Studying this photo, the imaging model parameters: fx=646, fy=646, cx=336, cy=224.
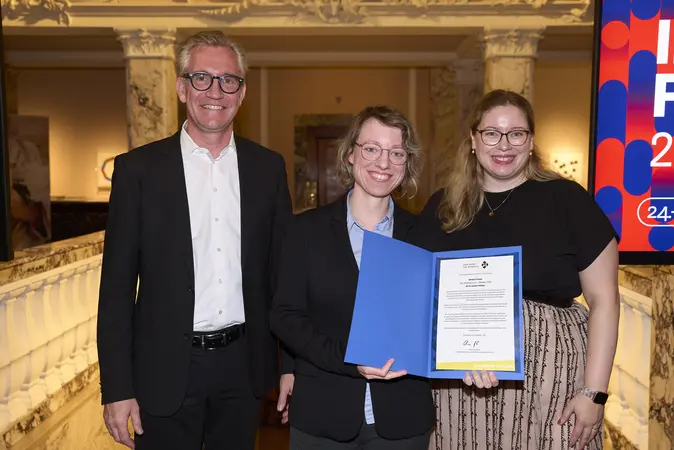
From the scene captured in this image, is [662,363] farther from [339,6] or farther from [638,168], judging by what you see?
[339,6]

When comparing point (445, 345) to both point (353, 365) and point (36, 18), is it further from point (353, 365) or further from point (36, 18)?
point (36, 18)

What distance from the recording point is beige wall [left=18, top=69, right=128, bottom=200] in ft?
45.0

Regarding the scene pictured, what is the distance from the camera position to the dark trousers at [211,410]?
2229mm

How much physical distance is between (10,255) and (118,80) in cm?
1213

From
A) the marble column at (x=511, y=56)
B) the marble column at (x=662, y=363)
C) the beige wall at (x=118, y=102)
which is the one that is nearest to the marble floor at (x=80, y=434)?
the marble column at (x=662, y=363)

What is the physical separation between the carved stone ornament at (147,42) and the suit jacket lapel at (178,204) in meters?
6.80

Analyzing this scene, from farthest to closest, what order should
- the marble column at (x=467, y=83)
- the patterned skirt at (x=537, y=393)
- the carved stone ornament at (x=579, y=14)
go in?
the marble column at (x=467, y=83) < the carved stone ornament at (x=579, y=14) < the patterned skirt at (x=537, y=393)

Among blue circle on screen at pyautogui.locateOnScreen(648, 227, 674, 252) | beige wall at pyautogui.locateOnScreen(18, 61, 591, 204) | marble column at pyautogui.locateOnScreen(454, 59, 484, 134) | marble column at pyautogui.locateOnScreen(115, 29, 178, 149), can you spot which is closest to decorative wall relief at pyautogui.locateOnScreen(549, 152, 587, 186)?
beige wall at pyautogui.locateOnScreen(18, 61, 591, 204)

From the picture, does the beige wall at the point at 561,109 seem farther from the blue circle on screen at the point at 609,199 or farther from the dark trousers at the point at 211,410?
the dark trousers at the point at 211,410

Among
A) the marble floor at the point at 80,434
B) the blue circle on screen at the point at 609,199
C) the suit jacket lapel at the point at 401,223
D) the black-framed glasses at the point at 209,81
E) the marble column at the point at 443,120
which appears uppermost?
the marble column at the point at 443,120

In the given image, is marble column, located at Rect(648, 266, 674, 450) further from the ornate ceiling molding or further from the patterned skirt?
the ornate ceiling molding

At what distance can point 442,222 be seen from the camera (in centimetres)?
224

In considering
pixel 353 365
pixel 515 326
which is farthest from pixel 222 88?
pixel 515 326
